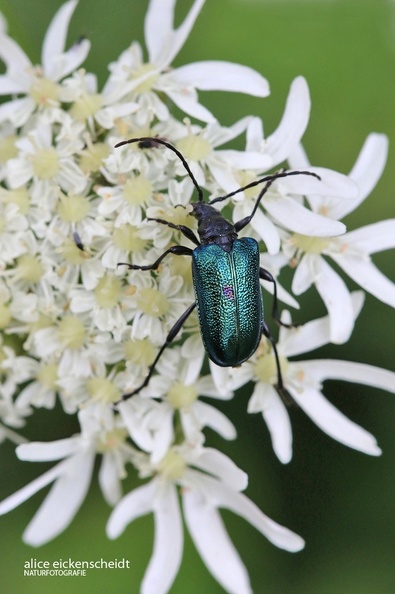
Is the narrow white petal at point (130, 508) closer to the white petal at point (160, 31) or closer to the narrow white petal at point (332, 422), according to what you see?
the narrow white petal at point (332, 422)

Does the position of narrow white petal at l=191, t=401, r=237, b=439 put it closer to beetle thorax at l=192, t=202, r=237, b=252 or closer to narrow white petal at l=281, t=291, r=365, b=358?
narrow white petal at l=281, t=291, r=365, b=358

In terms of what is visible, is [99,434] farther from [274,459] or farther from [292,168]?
[292,168]

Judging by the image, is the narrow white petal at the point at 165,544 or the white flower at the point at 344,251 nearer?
the white flower at the point at 344,251

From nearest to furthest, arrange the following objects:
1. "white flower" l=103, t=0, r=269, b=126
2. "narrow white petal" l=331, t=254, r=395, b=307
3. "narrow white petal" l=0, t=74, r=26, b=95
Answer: "white flower" l=103, t=0, r=269, b=126 → "narrow white petal" l=331, t=254, r=395, b=307 → "narrow white petal" l=0, t=74, r=26, b=95

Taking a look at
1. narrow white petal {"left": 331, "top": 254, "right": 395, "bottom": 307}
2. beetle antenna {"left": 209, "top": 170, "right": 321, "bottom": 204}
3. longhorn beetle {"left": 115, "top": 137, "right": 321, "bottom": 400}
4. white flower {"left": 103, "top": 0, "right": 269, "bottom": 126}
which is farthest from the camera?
narrow white petal {"left": 331, "top": 254, "right": 395, "bottom": 307}

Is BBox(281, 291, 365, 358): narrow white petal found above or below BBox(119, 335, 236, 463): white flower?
above

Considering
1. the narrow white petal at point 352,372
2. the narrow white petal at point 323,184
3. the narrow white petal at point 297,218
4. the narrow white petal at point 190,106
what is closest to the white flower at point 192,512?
the narrow white petal at point 352,372

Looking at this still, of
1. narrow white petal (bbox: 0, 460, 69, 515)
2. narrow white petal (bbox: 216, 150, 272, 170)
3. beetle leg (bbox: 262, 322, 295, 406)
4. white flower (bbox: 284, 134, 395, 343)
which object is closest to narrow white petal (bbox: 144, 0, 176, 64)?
narrow white petal (bbox: 216, 150, 272, 170)

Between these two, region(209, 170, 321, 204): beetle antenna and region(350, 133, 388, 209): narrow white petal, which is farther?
region(350, 133, 388, 209): narrow white petal
